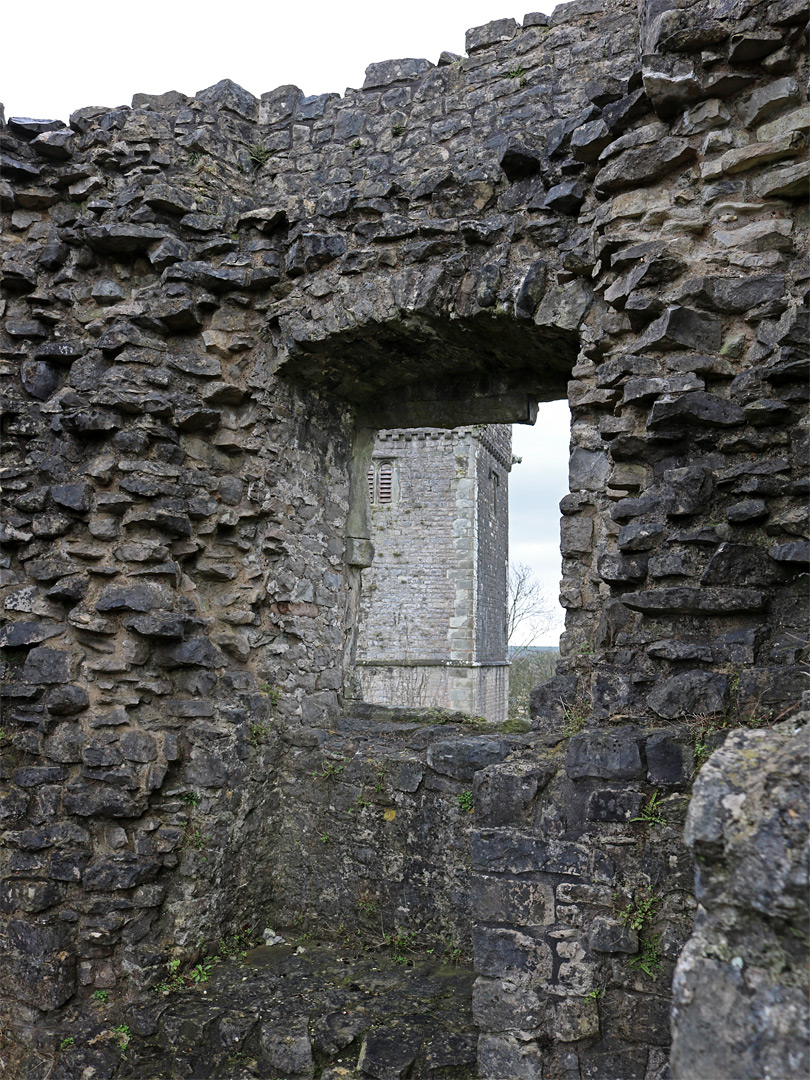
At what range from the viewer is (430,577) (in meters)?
18.9

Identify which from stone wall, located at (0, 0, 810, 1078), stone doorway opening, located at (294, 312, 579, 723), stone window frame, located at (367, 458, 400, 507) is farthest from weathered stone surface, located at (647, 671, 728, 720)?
stone window frame, located at (367, 458, 400, 507)

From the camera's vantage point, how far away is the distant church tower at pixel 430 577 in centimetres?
1850

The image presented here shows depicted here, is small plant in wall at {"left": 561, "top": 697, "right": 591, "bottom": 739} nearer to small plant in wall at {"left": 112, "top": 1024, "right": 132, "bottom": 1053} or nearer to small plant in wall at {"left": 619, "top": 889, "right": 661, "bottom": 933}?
small plant in wall at {"left": 619, "top": 889, "right": 661, "bottom": 933}

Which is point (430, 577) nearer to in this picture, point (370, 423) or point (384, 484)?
point (384, 484)

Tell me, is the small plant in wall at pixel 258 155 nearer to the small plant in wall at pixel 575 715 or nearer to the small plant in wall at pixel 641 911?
the small plant in wall at pixel 575 715

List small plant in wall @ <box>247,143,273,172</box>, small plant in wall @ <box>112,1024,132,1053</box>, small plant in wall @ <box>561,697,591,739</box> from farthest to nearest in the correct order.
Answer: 1. small plant in wall @ <box>247,143,273,172</box>
2. small plant in wall @ <box>112,1024,132,1053</box>
3. small plant in wall @ <box>561,697,591,739</box>

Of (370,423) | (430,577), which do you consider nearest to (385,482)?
(430,577)

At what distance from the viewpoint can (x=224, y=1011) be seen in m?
3.81

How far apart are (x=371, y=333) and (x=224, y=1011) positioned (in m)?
3.69

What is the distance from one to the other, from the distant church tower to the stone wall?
42.6 ft

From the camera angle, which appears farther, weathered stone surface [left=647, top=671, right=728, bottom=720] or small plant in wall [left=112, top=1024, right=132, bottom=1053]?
small plant in wall [left=112, top=1024, right=132, bottom=1053]

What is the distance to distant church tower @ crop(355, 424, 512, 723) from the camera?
1850 centimetres

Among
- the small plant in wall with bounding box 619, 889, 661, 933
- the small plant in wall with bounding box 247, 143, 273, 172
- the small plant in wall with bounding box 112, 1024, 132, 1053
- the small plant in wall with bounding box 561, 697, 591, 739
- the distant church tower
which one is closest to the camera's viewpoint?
the small plant in wall with bounding box 619, 889, 661, 933

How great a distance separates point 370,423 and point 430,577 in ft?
43.6
